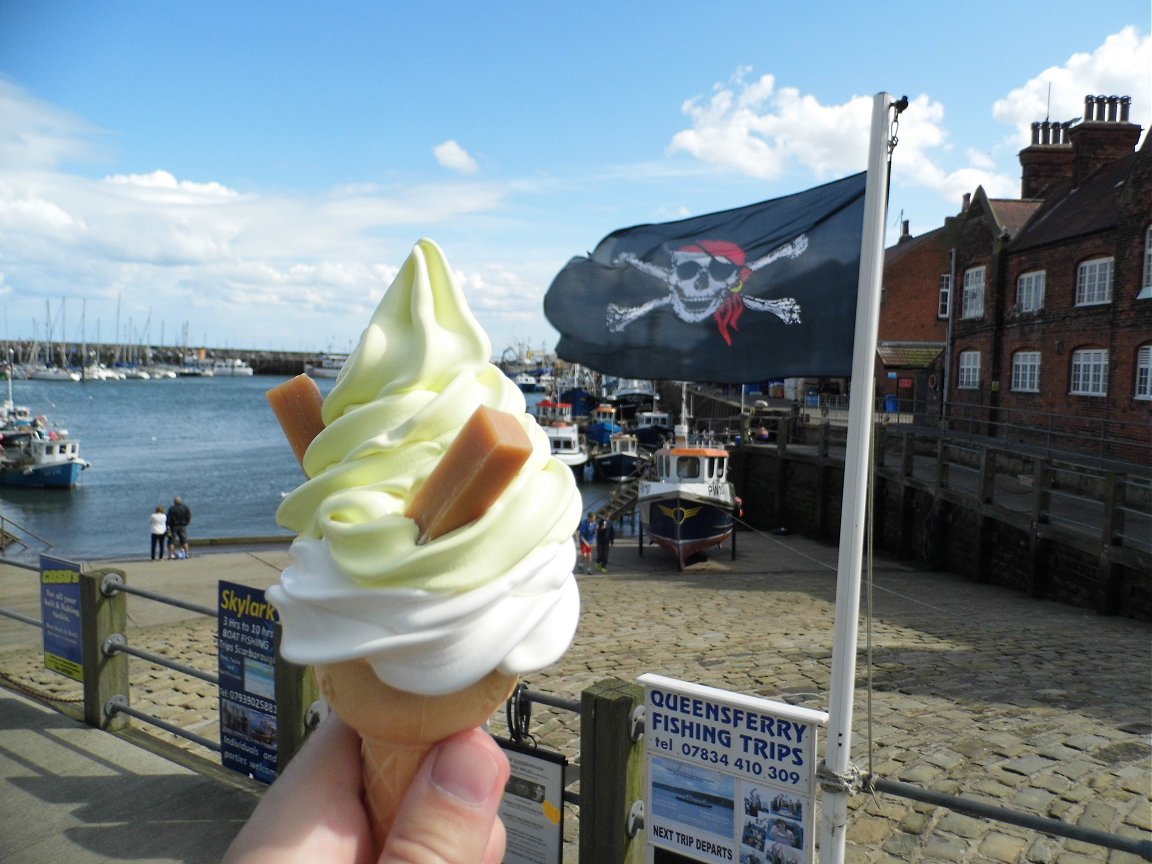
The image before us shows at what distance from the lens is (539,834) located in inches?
152

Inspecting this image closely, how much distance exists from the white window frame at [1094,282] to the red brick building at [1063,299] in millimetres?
34

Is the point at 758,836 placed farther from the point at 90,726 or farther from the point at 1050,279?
the point at 1050,279

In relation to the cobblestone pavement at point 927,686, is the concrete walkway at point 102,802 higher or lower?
higher

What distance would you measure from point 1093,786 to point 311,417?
574cm

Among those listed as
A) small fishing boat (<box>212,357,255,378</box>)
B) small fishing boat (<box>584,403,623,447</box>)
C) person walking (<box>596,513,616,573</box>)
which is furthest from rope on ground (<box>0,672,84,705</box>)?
small fishing boat (<box>212,357,255,378</box>)

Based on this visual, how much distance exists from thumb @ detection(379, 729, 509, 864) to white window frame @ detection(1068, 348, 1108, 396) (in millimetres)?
24326

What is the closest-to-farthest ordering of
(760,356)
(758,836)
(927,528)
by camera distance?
(758,836) → (760,356) → (927,528)

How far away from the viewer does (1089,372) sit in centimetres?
2364

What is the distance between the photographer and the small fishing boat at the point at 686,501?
70.9 feet

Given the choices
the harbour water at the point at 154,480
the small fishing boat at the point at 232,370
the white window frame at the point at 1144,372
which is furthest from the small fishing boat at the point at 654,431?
the small fishing boat at the point at 232,370

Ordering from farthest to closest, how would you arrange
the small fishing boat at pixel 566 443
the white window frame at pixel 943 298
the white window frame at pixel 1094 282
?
the white window frame at pixel 943 298 < the small fishing boat at pixel 566 443 < the white window frame at pixel 1094 282

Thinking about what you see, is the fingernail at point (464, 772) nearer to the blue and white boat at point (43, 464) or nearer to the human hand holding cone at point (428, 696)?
the human hand holding cone at point (428, 696)

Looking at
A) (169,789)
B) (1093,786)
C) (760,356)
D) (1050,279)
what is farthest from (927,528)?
(169,789)

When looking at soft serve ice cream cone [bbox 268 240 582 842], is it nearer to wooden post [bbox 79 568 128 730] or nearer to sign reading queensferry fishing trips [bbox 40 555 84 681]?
wooden post [bbox 79 568 128 730]
